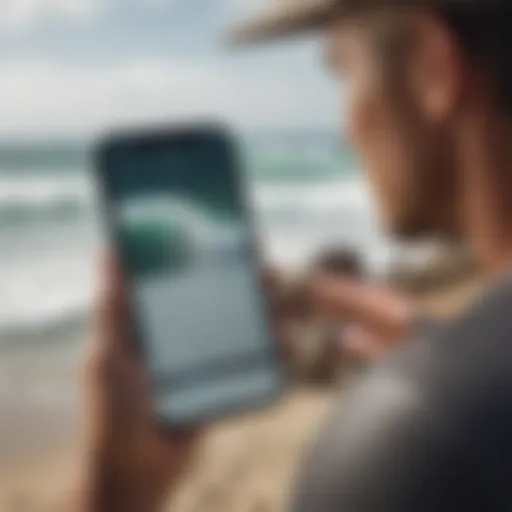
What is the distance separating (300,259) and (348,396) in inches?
9.1

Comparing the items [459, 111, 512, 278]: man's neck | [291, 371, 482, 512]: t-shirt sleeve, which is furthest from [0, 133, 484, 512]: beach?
[291, 371, 482, 512]: t-shirt sleeve

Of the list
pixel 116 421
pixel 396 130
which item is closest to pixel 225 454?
pixel 116 421

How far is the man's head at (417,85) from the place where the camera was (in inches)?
24.5

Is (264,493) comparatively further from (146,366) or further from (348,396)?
(348,396)

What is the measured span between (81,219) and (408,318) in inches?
7.9

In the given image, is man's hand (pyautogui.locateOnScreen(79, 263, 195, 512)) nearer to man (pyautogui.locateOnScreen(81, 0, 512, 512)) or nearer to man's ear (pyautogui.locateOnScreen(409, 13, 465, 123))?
man (pyautogui.locateOnScreen(81, 0, 512, 512))

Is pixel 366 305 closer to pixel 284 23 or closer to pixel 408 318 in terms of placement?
pixel 408 318

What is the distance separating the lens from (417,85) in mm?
656

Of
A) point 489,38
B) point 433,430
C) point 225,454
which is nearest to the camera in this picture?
point 433,430

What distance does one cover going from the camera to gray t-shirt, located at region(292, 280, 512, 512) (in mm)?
479

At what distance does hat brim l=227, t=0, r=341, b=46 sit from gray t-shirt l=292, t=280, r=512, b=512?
0.21 meters

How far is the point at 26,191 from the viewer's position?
73 centimetres

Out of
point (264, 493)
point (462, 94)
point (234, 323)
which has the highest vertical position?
point (462, 94)

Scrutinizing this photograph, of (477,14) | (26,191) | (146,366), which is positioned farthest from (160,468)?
(477,14)
